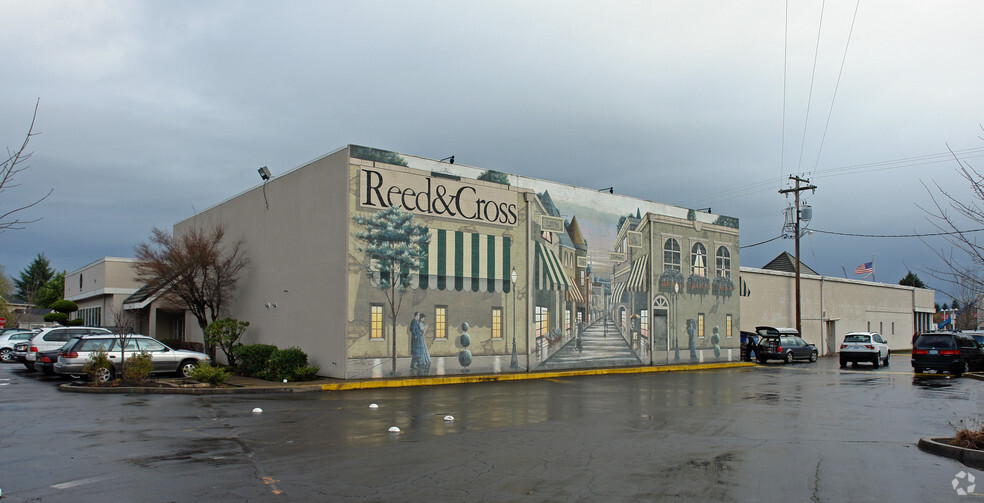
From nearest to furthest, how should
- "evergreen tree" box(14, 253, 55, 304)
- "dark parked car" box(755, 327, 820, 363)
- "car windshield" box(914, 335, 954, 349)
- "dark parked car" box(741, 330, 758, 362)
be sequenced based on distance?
"car windshield" box(914, 335, 954, 349) < "dark parked car" box(755, 327, 820, 363) < "dark parked car" box(741, 330, 758, 362) < "evergreen tree" box(14, 253, 55, 304)

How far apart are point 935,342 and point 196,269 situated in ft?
103

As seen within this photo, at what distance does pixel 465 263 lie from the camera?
25.7 metres

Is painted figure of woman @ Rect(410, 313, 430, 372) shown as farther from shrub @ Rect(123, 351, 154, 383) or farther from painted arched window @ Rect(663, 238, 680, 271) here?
painted arched window @ Rect(663, 238, 680, 271)

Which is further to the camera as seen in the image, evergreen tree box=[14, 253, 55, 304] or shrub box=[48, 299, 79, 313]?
evergreen tree box=[14, 253, 55, 304]

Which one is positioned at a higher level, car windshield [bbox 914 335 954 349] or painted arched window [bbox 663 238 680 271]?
painted arched window [bbox 663 238 680 271]

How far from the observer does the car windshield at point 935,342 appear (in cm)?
2896

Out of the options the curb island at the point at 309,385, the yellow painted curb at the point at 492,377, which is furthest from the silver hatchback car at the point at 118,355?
the yellow painted curb at the point at 492,377

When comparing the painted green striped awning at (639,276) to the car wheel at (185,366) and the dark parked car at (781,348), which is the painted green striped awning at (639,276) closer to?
the dark parked car at (781,348)

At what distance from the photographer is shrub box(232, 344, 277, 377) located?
78.3 feet

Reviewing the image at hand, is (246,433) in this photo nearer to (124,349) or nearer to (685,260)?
(124,349)

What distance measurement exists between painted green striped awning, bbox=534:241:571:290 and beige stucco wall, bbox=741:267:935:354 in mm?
18896

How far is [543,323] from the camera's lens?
1117 inches

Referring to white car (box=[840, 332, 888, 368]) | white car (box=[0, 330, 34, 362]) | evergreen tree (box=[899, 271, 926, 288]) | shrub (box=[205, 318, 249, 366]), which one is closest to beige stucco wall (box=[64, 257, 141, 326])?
white car (box=[0, 330, 34, 362])

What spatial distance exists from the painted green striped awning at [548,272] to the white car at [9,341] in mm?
24995
